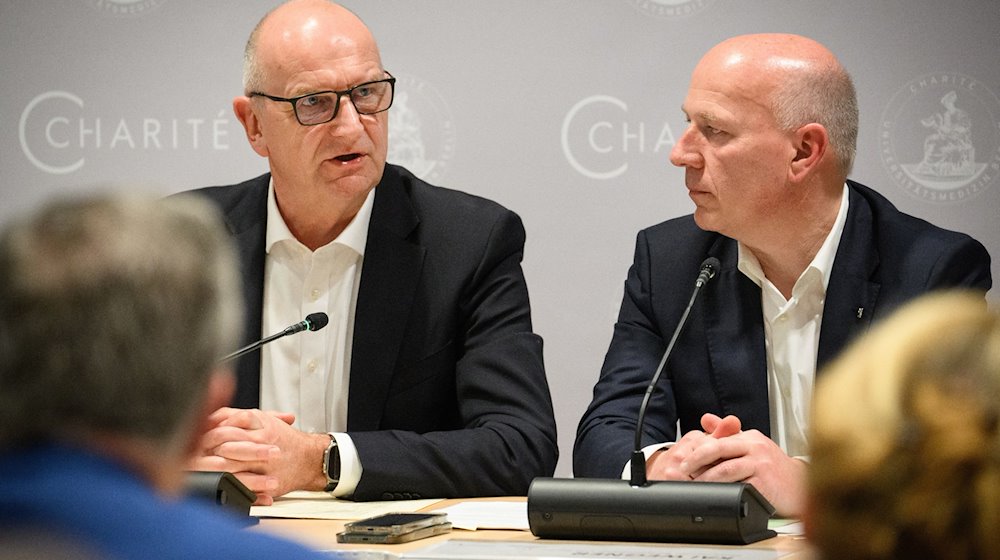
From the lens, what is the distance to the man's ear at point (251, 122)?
3547 mm

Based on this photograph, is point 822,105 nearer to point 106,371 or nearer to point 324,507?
point 324,507

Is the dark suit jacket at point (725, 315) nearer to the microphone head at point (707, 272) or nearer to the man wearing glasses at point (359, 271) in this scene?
the man wearing glasses at point (359, 271)

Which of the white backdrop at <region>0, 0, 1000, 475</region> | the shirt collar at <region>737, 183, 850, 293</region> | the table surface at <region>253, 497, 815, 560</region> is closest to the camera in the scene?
the table surface at <region>253, 497, 815, 560</region>

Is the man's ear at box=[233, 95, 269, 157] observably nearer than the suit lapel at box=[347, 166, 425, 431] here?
No

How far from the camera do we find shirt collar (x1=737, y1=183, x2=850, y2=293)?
3223 mm

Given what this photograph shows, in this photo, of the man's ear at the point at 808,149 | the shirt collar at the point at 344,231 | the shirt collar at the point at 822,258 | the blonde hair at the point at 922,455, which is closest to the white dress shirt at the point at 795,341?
the shirt collar at the point at 822,258

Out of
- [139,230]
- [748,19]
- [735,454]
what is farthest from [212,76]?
[139,230]

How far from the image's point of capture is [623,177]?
4.30 metres

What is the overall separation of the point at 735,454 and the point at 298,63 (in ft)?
4.99

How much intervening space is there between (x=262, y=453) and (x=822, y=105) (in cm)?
162

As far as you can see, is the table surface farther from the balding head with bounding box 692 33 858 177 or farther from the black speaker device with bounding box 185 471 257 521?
the balding head with bounding box 692 33 858 177

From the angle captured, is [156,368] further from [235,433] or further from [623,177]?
[623,177]

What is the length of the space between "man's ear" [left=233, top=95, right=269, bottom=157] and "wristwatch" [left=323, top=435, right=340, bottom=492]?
40.8 inches

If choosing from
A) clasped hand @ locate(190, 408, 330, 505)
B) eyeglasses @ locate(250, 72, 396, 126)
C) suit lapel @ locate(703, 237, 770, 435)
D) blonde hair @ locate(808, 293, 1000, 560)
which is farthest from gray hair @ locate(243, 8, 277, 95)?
blonde hair @ locate(808, 293, 1000, 560)
